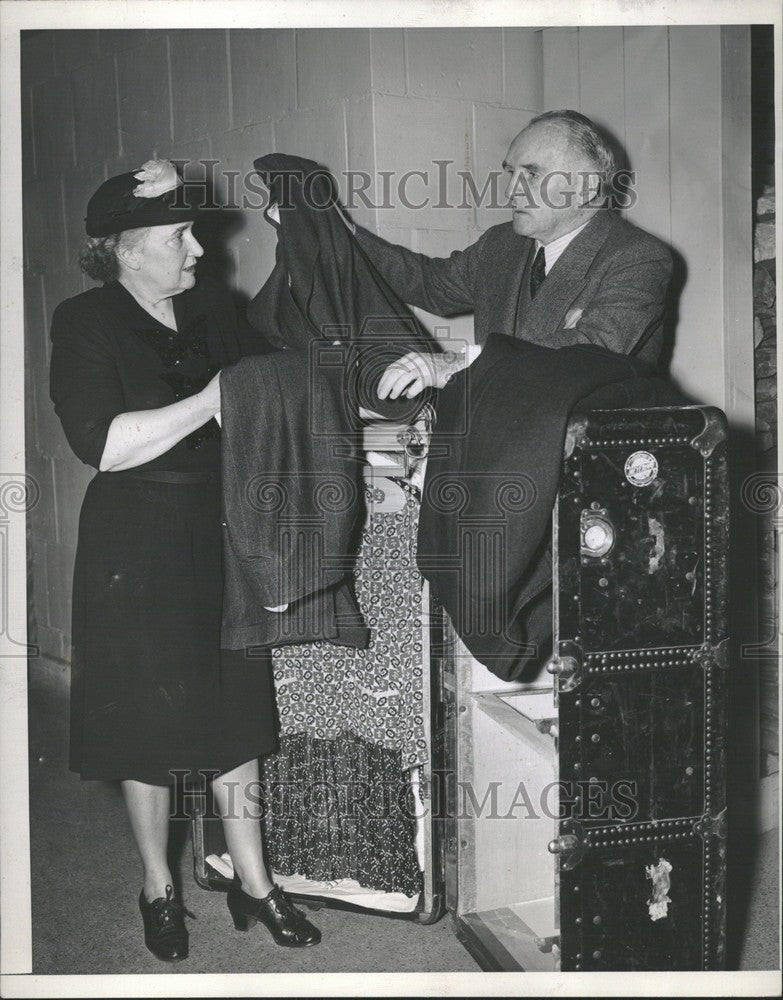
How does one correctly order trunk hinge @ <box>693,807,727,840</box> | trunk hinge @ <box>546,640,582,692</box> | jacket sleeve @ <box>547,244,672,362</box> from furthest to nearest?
jacket sleeve @ <box>547,244,672,362</box> → trunk hinge @ <box>693,807,727,840</box> → trunk hinge @ <box>546,640,582,692</box>

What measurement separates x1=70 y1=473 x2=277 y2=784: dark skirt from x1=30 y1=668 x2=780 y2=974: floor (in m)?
0.34


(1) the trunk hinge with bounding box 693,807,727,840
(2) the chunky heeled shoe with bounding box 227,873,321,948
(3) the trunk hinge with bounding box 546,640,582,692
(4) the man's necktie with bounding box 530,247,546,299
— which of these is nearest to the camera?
(3) the trunk hinge with bounding box 546,640,582,692

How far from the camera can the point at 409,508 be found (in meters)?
2.06

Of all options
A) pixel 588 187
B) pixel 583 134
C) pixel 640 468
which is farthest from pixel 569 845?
pixel 583 134

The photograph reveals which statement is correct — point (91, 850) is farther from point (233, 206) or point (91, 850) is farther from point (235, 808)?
point (233, 206)

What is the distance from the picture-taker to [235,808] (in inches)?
85.4

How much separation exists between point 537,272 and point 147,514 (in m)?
0.94

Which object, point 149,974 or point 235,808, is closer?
point 149,974

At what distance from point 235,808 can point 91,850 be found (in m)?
0.46

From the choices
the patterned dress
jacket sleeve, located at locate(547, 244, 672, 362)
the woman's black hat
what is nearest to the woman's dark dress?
the woman's black hat

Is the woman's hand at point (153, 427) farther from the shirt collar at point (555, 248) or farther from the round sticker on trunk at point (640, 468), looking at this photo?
the round sticker on trunk at point (640, 468)

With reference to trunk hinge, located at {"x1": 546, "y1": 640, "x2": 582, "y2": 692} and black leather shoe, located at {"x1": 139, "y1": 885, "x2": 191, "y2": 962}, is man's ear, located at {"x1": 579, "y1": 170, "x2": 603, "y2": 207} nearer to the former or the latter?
trunk hinge, located at {"x1": 546, "y1": 640, "x2": 582, "y2": 692}

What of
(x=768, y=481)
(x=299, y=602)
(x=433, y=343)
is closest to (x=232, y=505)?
(x=299, y=602)

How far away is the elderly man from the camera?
1820mm
